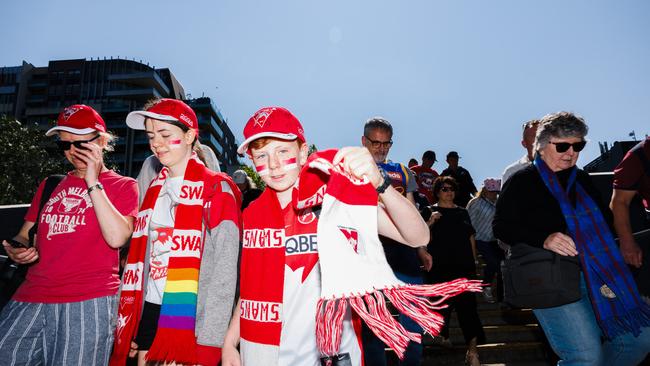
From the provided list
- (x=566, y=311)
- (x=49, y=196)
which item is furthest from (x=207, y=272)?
(x=566, y=311)

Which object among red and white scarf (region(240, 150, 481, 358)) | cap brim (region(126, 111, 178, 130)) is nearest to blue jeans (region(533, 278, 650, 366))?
red and white scarf (region(240, 150, 481, 358))

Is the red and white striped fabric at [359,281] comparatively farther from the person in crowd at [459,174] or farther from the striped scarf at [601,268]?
the person in crowd at [459,174]

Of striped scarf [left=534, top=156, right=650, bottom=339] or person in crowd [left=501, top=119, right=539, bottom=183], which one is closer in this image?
striped scarf [left=534, top=156, right=650, bottom=339]

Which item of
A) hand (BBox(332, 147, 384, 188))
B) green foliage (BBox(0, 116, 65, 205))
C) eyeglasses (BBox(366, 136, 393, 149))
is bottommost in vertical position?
hand (BBox(332, 147, 384, 188))

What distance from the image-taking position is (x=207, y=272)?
232 cm

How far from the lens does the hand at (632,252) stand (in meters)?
2.99

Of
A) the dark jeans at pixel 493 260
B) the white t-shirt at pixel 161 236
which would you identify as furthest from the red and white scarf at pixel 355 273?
the dark jeans at pixel 493 260

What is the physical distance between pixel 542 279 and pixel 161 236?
7.74 feet

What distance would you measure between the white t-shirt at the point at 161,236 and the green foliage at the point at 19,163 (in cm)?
3536

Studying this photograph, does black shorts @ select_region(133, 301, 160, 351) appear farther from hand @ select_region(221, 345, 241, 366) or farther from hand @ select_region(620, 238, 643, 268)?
hand @ select_region(620, 238, 643, 268)

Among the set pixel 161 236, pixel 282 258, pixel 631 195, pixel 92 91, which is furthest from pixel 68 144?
pixel 92 91

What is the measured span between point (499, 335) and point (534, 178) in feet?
11.9

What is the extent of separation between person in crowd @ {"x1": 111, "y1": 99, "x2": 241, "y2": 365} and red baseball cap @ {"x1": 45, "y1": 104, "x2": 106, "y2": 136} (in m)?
0.43

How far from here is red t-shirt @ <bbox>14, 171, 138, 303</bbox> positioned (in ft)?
8.87
